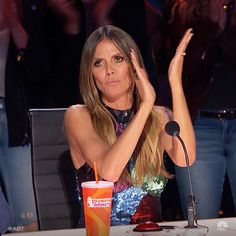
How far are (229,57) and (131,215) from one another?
4.50 ft

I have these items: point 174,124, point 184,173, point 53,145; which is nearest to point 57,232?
point 174,124

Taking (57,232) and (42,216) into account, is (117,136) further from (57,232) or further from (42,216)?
(57,232)

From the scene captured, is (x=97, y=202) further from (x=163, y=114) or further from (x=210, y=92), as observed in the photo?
(x=210, y=92)

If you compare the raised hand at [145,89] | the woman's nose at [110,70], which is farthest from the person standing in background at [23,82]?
the raised hand at [145,89]

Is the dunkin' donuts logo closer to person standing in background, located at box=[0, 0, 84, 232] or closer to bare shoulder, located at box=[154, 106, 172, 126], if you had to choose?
bare shoulder, located at box=[154, 106, 172, 126]

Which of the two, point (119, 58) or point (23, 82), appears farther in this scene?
point (23, 82)

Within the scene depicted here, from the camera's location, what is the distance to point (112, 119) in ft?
10.4

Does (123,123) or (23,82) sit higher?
(23,82)

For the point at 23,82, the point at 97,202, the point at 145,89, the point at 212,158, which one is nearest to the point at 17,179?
the point at 23,82

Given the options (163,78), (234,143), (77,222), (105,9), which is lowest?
(77,222)

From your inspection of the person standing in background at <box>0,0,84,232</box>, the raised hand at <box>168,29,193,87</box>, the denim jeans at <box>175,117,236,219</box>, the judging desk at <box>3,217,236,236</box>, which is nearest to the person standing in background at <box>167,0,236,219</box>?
the denim jeans at <box>175,117,236,219</box>

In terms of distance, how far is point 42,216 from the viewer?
3.22 meters

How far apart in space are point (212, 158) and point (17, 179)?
1.16 m

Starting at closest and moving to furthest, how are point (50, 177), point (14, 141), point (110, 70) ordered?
point (110, 70) < point (50, 177) < point (14, 141)
